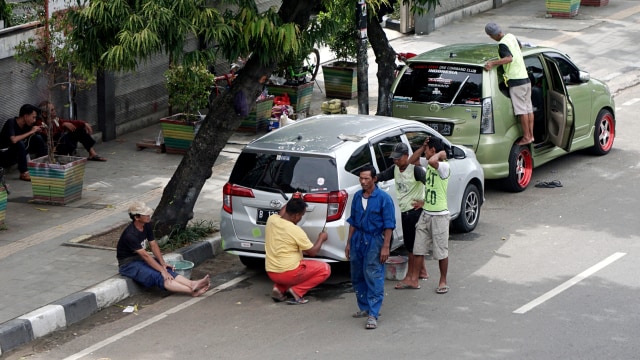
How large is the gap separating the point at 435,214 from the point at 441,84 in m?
4.06

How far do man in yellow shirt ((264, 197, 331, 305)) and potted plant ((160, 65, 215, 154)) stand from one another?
20.0 feet

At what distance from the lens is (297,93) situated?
19.2 metres

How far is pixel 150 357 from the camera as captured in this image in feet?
30.8

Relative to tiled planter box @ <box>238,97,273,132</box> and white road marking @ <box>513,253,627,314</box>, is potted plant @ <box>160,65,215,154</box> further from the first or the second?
white road marking @ <box>513,253,627,314</box>

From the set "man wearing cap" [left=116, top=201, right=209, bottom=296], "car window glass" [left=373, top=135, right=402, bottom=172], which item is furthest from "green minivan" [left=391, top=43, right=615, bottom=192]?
"man wearing cap" [left=116, top=201, right=209, bottom=296]

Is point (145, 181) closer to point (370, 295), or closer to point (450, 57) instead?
point (450, 57)

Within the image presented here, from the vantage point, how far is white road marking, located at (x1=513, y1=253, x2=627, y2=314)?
10.4 meters

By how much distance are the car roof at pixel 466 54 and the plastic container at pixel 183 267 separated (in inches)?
195

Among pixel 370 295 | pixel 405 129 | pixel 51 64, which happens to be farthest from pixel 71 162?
pixel 370 295

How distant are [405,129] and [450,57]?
2772mm

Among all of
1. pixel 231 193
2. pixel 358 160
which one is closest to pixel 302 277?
pixel 231 193

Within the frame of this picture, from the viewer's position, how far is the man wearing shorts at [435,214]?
1079cm

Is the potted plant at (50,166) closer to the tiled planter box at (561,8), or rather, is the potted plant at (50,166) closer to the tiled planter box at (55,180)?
the tiled planter box at (55,180)

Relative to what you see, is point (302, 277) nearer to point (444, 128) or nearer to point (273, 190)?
point (273, 190)
